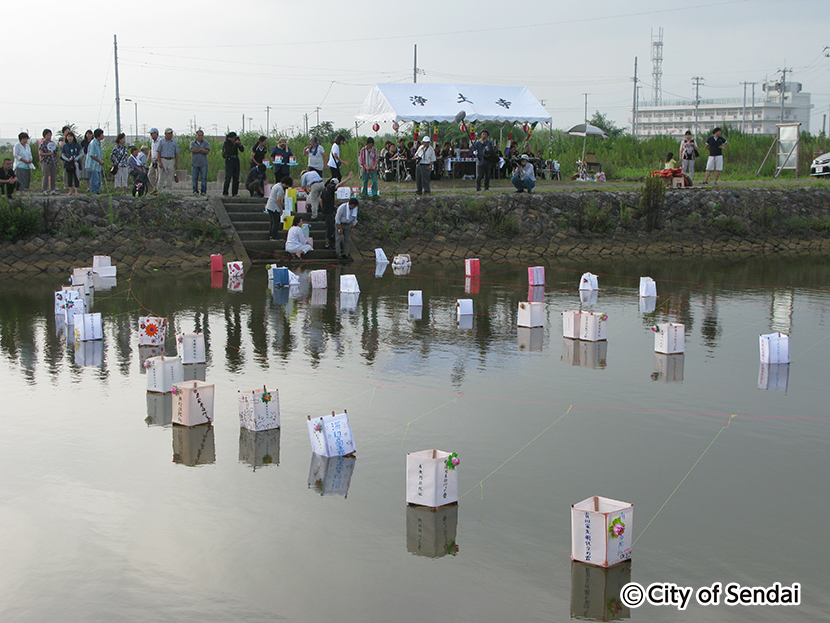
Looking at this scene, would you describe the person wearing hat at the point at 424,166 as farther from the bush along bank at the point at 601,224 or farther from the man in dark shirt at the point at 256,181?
the man in dark shirt at the point at 256,181

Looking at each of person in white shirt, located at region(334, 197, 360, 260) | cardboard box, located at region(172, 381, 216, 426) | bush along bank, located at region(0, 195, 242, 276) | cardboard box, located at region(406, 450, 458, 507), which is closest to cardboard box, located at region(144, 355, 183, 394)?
cardboard box, located at region(172, 381, 216, 426)

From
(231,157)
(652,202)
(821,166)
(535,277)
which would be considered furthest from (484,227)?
(821,166)

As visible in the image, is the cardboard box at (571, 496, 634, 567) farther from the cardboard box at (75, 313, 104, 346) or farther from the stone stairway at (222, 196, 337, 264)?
the stone stairway at (222, 196, 337, 264)

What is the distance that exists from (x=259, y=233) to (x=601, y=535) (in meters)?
17.0

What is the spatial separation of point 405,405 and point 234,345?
141 inches

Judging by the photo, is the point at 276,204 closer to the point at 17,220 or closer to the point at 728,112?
the point at 17,220

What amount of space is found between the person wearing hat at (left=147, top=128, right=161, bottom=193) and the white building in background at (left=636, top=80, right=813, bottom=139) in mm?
113508

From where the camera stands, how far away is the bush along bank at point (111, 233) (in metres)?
18.7

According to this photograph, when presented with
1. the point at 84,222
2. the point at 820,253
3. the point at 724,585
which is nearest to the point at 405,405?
the point at 724,585

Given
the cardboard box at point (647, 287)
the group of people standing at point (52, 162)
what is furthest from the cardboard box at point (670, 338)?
the group of people standing at point (52, 162)

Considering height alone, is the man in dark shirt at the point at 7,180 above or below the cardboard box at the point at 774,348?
above

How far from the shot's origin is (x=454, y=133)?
137 ft

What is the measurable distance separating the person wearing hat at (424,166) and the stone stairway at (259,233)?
11.4 feet

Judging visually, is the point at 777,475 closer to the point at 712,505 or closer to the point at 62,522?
the point at 712,505
